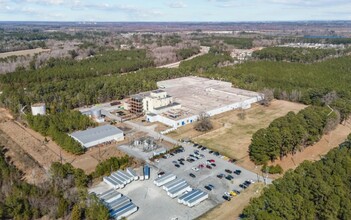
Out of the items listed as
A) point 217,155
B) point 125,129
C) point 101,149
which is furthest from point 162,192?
point 125,129

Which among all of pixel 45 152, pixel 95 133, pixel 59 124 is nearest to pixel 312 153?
pixel 95 133

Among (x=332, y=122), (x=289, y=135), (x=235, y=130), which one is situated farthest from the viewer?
(x=235, y=130)

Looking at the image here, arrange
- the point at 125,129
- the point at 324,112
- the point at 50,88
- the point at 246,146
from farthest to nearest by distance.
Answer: the point at 50,88, the point at 125,129, the point at 324,112, the point at 246,146

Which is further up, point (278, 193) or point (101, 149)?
point (278, 193)

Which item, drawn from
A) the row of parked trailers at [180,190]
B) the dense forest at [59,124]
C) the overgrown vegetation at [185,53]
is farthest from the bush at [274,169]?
the overgrown vegetation at [185,53]

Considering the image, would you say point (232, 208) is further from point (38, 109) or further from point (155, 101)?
point (38, 109)

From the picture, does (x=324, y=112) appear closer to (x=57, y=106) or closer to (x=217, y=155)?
(x=217, y=155)

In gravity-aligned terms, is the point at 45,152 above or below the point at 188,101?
below
